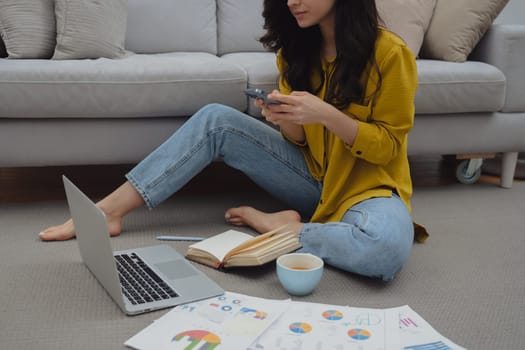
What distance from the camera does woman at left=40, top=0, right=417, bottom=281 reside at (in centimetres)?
155

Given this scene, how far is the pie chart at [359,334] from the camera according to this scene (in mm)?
1220

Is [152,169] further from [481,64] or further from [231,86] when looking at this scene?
[481,64]

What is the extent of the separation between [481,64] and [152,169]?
4.42ft

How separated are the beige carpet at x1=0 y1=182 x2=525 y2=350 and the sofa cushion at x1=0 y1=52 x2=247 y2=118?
1.15ft

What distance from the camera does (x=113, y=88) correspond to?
1.99 meters

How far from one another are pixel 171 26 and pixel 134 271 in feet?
4.63

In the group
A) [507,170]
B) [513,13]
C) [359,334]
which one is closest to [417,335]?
[359,334]

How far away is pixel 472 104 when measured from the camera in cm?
228

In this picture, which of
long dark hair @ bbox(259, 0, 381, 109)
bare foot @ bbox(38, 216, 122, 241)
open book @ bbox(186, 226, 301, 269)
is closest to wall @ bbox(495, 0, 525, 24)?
long dark hair @ bbox(259, 0, 381, 109)

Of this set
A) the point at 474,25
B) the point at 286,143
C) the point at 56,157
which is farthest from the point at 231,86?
the point at 474,25

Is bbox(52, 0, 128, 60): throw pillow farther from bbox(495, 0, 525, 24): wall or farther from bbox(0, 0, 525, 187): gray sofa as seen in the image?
bbox(495, 0, 525, 24): wall

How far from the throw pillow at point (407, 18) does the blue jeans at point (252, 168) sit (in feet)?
2.78

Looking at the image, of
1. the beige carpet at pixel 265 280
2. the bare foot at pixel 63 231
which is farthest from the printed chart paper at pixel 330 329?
the bare foot at pixel 63 231

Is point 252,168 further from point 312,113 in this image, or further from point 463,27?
point 463,27
